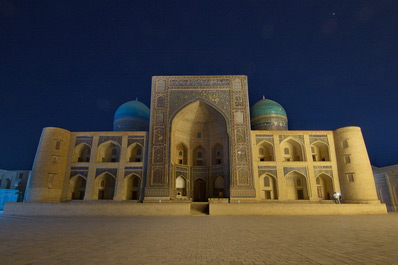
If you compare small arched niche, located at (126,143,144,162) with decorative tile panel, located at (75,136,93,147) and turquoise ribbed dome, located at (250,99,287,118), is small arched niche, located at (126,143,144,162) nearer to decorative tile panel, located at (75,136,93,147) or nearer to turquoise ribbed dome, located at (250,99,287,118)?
decorative tile panel, located at (75,136,93,147)

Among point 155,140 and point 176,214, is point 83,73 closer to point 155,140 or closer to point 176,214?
point 155,140

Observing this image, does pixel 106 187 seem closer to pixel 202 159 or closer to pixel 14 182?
pixel 202 159

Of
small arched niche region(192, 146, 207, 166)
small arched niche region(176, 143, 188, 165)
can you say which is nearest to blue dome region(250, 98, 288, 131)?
small arched niche region(192, 146, 207, 166)

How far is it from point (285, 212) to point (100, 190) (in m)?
14.9

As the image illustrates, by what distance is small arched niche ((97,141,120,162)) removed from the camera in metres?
20.2

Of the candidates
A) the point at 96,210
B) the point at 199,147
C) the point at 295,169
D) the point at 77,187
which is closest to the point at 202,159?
the point at 199,147

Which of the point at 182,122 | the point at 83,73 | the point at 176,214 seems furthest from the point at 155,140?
the point at 83,73

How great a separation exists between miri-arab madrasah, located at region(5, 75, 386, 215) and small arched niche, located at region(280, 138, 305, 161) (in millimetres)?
89

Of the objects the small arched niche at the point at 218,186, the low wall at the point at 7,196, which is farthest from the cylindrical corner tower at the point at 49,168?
the small arched niche at the point at 218,186

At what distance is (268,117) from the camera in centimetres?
2450

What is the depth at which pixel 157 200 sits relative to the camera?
16.6m

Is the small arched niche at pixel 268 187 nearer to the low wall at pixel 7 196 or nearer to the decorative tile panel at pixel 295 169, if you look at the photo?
the decorative tile panel at pixel 295 169

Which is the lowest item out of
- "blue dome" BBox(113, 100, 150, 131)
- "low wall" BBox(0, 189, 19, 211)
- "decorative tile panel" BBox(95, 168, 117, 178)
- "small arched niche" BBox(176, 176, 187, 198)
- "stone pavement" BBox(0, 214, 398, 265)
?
"stone pavement" BBox(0, 214, 398, 265)

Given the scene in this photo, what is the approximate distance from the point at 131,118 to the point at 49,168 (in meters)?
9.32
